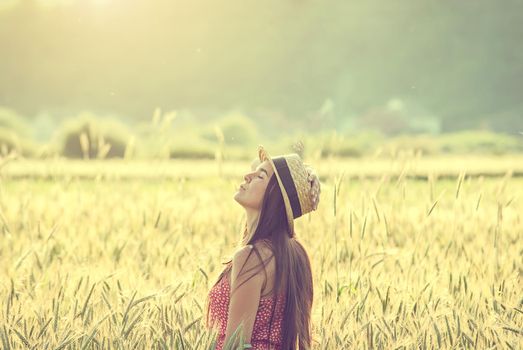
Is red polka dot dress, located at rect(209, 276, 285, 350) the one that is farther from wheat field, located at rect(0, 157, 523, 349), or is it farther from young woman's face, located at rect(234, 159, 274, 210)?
young woman's face, located at rect(234, 159, 274, 210)

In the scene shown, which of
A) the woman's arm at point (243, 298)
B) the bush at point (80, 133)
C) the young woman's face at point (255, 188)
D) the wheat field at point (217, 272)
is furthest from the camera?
the bush at point (80, 133)

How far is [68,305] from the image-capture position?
3986mm

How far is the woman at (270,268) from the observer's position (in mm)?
2982

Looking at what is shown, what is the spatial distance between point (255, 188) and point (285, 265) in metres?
0.27

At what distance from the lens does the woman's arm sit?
2971 millimetres

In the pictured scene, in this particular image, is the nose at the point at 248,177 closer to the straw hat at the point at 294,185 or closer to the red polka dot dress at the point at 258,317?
the straw hat at the point at 294,185

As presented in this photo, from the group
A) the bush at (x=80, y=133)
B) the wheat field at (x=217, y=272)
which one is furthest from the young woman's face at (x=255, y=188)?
the bush at (x=80, y=133)

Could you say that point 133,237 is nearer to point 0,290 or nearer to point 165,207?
point 165,207

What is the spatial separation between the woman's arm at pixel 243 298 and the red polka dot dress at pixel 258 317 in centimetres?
11

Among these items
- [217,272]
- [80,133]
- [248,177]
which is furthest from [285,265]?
[80,133]

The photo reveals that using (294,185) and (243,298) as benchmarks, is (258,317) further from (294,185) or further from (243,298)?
(294,185)

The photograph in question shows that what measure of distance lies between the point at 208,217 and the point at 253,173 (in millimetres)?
3107

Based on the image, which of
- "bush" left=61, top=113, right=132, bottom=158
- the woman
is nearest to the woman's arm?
the woman

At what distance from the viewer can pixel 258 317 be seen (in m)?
3.10
